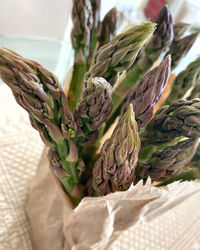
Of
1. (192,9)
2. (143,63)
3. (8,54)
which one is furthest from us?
(192,9)

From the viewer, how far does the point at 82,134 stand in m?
0.25

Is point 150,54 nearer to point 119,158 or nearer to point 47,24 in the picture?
point 119,158

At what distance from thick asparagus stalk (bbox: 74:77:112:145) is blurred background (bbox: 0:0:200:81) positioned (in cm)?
39

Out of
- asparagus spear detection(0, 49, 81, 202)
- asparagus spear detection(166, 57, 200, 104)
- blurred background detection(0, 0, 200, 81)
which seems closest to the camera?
asparagus spear detection(0, 49, 81, 202)

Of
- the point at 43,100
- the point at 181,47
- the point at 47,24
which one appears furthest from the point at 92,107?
the point at 47,24

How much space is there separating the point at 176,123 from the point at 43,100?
124mm

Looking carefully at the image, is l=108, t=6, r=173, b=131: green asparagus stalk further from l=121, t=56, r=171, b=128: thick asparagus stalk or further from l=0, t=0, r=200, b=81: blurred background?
l=0, t=0, r=200, b=81: blurred background

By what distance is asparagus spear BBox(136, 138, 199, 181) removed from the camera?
9.7 inches

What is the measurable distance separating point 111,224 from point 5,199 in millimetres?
160

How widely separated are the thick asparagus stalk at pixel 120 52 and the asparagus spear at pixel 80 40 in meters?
0.07

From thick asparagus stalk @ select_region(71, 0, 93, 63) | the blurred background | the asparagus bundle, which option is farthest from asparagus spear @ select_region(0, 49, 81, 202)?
the blurred background

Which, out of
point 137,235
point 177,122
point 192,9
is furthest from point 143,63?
point 192,9

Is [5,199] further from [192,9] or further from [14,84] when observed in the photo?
[192,9]

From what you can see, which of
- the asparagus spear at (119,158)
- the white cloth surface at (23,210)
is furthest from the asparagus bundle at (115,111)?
the white cloth surface at (23,210)
